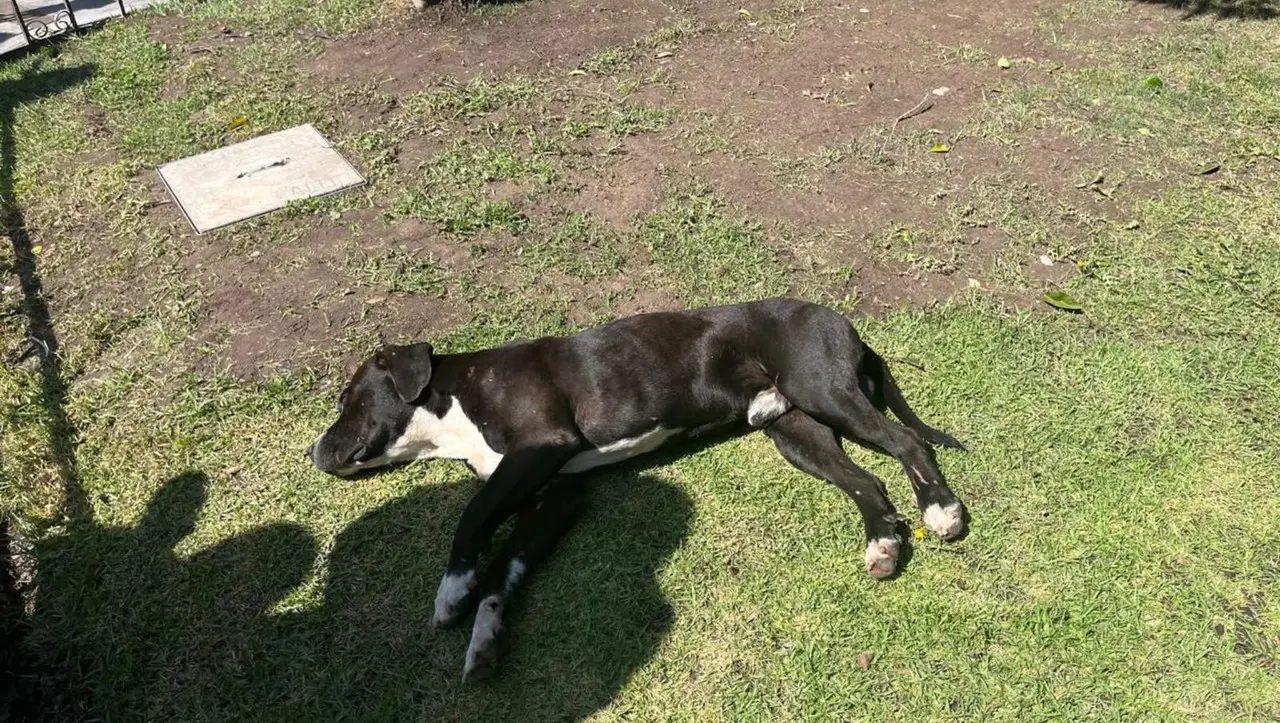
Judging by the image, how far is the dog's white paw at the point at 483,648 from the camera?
10.3 ft

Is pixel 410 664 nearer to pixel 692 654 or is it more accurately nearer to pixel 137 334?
pixel 692 654

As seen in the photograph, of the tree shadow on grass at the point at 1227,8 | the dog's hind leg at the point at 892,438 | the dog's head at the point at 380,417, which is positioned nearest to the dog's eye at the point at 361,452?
the dog's head at the point at 380,417

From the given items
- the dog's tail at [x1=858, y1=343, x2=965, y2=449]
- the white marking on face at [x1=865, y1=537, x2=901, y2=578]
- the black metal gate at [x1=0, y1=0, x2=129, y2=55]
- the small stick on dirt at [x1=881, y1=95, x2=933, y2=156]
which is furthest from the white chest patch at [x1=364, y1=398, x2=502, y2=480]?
the black metal gate at [x1=0, y1=0, x2=129, y2=55]

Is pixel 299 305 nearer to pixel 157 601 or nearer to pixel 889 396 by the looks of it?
pixel 157 601

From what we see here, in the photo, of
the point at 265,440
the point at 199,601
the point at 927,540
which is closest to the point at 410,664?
the point at 199,601

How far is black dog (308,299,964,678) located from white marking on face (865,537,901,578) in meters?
0.08

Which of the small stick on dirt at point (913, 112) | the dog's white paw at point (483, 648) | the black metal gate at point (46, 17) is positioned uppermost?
the black metal gate at point (46, 17)

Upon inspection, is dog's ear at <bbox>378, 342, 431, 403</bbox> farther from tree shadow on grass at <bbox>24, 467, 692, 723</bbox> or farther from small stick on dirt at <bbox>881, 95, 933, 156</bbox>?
small stick on dirt at <bbox>881, 95, 933, 156</bbox>

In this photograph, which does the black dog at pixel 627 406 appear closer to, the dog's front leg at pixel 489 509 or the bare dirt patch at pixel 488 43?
the dog's front leg at pixel 489 509

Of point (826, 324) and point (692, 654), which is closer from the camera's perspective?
point (692, 654)

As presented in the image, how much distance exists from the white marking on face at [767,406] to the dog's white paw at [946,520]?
784mm

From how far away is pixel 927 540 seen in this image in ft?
11.8

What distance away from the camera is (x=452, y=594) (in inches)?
131

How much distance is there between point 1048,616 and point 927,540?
20.2 inches
